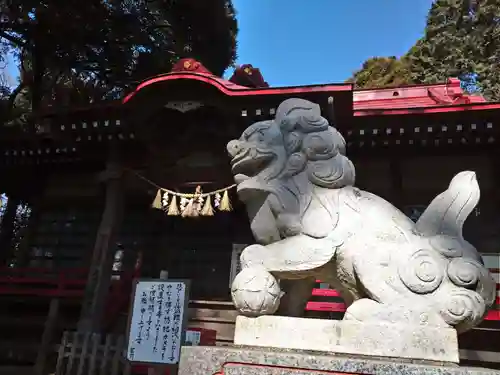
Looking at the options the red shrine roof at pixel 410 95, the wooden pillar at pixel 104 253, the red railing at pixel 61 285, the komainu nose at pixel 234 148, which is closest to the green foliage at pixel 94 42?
the wooden pillar at pixel 104 253

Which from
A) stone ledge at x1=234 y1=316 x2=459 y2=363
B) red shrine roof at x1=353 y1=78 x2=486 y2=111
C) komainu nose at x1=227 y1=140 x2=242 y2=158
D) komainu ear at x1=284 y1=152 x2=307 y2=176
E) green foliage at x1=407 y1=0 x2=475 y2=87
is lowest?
stone ledge at x1=234 y1=316 x2=459 y2=363

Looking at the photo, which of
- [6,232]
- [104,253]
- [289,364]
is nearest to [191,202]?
[104,253]

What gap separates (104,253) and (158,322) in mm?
2138

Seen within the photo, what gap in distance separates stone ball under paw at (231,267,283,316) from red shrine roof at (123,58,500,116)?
4.09 metres

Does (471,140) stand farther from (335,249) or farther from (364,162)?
(335,249)

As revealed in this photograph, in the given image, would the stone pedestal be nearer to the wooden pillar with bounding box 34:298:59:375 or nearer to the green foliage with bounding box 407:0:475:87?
A: the wooden pillar with bounding box 34:298:59:375

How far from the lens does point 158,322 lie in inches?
190

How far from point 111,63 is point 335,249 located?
33.0ft

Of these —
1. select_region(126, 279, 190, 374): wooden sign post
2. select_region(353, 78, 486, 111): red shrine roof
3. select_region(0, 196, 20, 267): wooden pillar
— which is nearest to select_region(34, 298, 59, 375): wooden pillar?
select_region(126, 279, 190, 374): wooden sign post

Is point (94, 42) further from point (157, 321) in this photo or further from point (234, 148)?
point (234, 148)

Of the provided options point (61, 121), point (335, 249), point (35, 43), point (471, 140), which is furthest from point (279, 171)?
point (35, 43)

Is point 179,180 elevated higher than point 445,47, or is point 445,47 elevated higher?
point 445,47

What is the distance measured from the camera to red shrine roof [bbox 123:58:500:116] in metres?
5.75

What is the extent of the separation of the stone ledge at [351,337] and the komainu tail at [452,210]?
494mm
